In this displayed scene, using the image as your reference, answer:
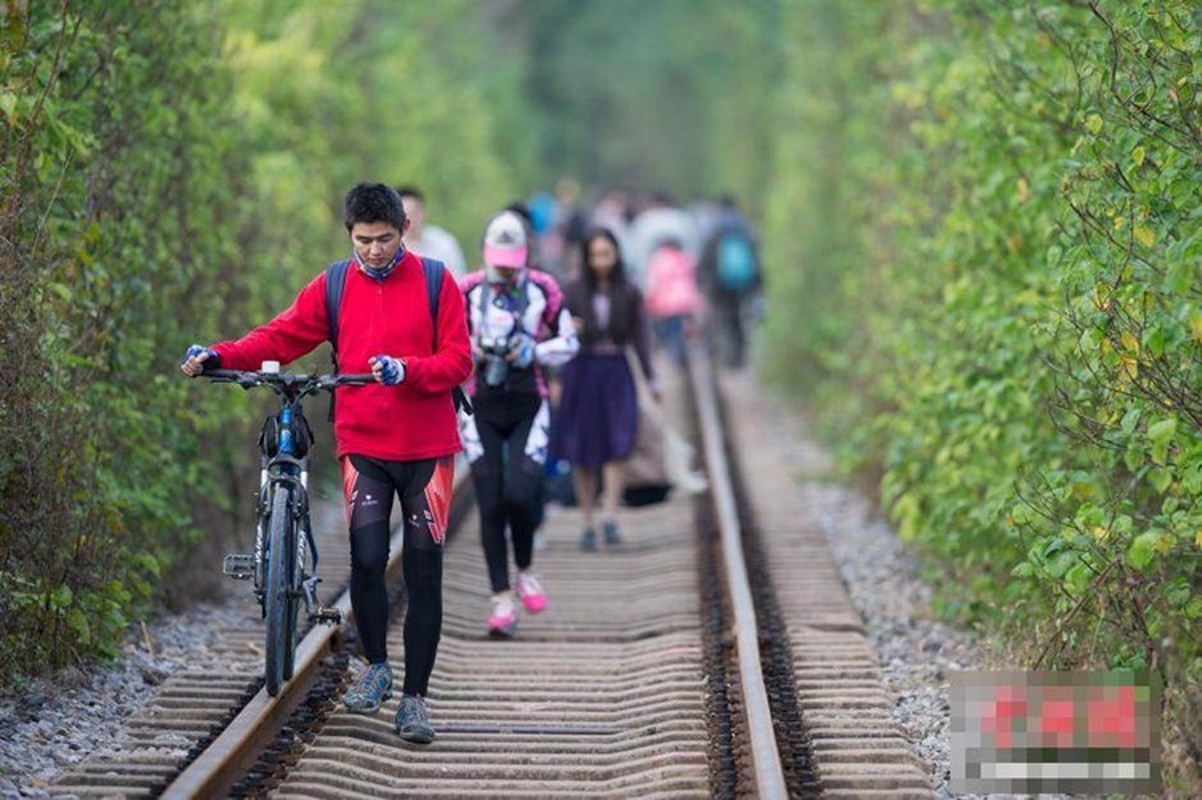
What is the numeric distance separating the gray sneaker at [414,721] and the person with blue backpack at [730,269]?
18809 mm

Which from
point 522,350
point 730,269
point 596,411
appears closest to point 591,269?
point 596,411

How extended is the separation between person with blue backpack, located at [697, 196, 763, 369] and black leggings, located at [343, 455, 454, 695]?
1854cm

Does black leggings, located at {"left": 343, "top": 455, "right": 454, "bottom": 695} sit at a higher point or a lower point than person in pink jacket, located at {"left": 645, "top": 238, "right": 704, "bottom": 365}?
lower

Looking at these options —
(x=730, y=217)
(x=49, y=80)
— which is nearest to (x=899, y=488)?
(x=49, y=80)

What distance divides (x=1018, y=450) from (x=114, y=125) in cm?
478

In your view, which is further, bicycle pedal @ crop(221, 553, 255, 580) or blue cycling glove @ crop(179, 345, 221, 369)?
bicycle pedal @ crop(221, 553, 255, 580)

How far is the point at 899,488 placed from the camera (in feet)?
42.5

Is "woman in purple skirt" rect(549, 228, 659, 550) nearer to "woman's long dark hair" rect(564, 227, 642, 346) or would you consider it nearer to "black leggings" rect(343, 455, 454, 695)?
"woman's long dark hair" rect(564, 227, 642, 346)

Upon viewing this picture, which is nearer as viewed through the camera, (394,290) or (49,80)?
(394,290)

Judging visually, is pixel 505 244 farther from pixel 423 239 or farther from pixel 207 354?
pixel 423 239

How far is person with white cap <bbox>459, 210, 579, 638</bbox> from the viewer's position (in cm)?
1080

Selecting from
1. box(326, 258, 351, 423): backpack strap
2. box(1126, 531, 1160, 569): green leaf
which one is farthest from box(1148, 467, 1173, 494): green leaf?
Result: box(326, 258, 351, 423): backpack strap

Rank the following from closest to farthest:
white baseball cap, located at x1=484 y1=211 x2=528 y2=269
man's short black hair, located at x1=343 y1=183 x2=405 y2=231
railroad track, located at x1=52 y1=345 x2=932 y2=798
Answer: railroad track, located at x1=52 y1=345 x2=932 y2=798 → man's short black hair, located at x1=343 y1=183 x2=405 y2=231 → white baseball cap, located at x1=484 y1=211 x2=528 y2=269

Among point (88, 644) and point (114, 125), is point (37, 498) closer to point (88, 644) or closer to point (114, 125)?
point (88, 644)
